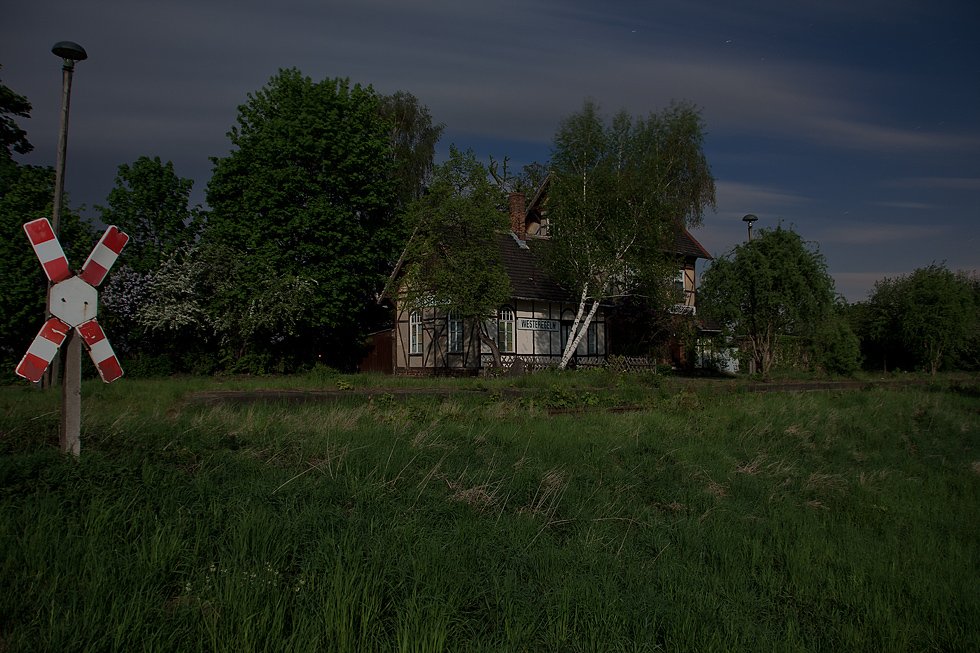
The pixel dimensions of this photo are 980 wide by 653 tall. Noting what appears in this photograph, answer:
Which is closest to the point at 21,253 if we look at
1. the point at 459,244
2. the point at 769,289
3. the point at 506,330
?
the point at 459,244

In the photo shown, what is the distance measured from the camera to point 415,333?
27.3 m

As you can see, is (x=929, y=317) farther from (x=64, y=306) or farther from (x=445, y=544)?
(x=64, y=306)

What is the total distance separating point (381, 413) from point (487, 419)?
5.33 feet

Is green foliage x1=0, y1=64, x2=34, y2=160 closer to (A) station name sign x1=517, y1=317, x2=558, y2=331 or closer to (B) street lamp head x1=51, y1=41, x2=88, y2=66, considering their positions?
(B) street lamp head x1=51, y1=41, x2=88, y2=66

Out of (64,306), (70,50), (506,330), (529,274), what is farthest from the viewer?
(529,274)

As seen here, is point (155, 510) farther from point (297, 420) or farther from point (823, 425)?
point (823, 425)

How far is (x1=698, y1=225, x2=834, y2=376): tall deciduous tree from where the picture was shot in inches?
874

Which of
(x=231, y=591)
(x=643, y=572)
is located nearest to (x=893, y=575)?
(x=643, y=572)

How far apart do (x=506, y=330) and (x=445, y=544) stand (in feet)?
69.0

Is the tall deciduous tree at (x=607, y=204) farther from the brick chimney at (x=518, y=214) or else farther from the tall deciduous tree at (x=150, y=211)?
the tall deciduous tree at (x=150, y=211)

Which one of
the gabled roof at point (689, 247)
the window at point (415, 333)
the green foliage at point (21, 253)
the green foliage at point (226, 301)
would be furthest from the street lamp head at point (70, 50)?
the gabled roof at point (689, 247)

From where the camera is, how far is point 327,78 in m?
26.8

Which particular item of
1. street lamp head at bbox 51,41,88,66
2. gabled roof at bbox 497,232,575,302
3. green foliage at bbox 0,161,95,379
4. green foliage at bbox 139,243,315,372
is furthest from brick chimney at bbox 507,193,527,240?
street lamp head at bbox 51,41,88,66

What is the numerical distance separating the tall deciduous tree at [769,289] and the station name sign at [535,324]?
661cm
